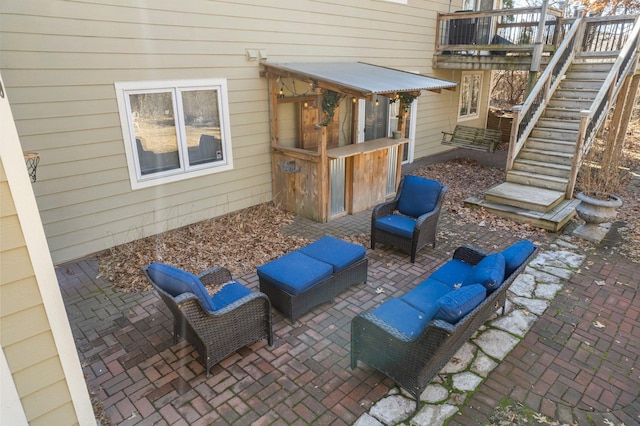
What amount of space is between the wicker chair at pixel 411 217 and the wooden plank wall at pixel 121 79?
2601mm

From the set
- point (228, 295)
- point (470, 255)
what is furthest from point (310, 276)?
point (470, 255)

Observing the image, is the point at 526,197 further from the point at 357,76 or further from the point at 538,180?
the point at 357,76

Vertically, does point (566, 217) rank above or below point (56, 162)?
below

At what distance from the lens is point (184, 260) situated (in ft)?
18.1

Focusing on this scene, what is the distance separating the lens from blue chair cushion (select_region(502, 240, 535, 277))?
3.49 m

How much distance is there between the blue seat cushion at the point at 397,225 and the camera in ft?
18.2

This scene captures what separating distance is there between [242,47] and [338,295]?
4.36 metres

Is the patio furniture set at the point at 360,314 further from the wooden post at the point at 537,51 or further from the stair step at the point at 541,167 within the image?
the wooden post at the point at 537,51

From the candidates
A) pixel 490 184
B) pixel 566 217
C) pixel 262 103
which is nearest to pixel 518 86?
pixel 490 184

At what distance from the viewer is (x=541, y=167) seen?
7.92 metres

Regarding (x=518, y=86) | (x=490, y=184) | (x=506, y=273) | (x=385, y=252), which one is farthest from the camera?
(x=518, y=86)

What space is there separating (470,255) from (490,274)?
1.29m

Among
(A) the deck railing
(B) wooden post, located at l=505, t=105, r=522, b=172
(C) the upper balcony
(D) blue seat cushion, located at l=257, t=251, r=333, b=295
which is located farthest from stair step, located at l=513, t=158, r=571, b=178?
(D) blue seat cushion, located at l=257, t=251, r=333, b=295

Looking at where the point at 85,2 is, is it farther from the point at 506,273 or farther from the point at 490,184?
the point at 490,184
